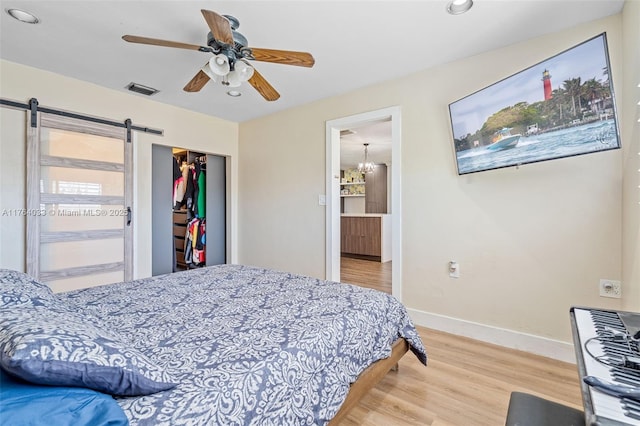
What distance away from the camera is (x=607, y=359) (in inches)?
31.9

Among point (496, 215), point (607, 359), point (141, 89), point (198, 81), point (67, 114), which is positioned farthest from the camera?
point (141, 89)

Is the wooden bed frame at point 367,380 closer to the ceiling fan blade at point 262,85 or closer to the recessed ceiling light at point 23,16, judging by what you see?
the ceiling fan blade at point 262,85

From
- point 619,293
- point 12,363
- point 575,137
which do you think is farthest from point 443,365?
point 12,363

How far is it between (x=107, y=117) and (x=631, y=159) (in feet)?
15.5

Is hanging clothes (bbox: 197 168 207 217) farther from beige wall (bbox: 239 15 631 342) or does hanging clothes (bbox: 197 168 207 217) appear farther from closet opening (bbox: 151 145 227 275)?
beige wall (bbox: 239 15 631 342)

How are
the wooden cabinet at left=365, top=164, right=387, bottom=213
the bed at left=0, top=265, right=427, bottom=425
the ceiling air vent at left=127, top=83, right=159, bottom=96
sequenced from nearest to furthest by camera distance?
the bed at left=0, top=265, right=427, bottom=425
the ceiling air vent at left=127, top=83, right=159, bottom=96
the wooden cabinet at left=365, top=164, right=387, bottom=213

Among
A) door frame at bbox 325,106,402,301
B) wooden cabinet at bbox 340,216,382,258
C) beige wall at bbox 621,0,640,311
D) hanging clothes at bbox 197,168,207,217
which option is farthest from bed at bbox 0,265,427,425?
wooden cabinet at bbox 340,216,382,258

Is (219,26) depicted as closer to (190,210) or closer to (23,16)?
(23,16)

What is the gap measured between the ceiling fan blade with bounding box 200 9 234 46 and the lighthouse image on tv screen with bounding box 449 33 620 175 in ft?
6.08

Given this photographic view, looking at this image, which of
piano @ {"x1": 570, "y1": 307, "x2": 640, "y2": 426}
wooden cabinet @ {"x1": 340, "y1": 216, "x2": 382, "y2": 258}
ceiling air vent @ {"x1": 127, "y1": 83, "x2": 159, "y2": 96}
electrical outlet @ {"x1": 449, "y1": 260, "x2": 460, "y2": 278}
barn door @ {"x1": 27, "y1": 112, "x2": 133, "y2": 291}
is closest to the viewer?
piano @ {"x1": 570, "y1": 307, "x2": 640, "y2": 426}

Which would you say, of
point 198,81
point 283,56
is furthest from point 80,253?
point 283,56

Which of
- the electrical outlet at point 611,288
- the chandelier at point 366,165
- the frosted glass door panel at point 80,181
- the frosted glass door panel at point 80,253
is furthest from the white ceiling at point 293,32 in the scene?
the chandelier at point 366,165

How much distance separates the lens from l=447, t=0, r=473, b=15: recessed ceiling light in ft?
6.23

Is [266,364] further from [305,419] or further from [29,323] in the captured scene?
[29,323]
